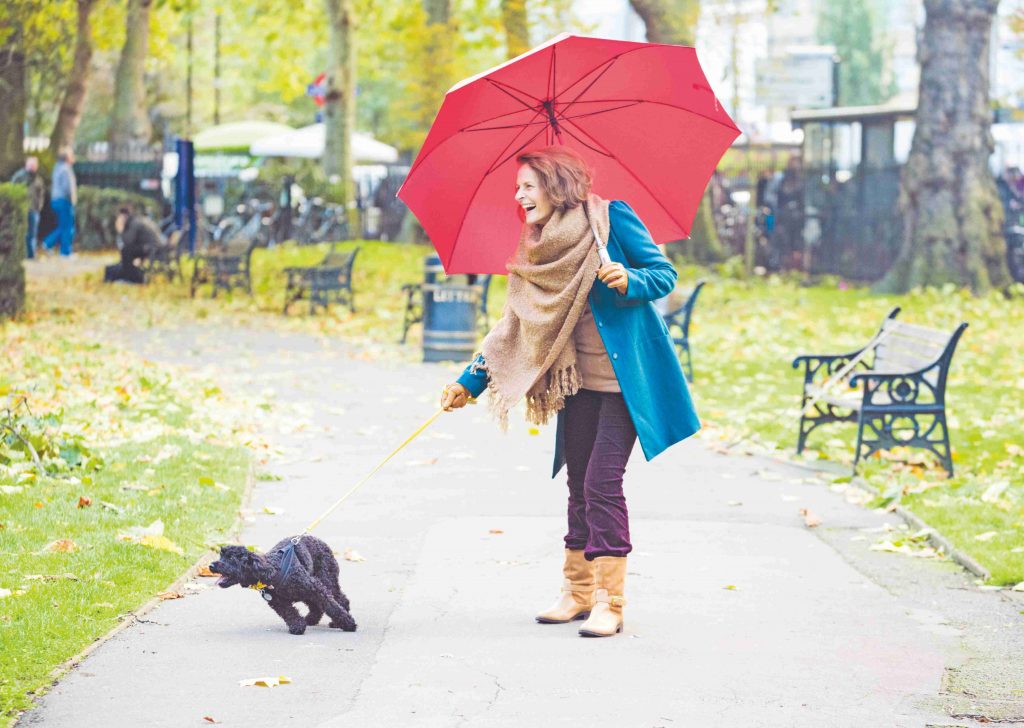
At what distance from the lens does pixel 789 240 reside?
92.2ft

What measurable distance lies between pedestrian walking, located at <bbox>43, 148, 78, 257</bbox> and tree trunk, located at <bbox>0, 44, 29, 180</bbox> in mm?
7363

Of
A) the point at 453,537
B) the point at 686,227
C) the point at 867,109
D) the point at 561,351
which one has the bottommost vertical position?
the point at 453,537

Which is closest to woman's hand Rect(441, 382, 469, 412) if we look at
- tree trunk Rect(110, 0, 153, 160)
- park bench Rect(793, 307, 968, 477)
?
park bench Rect(793, 307, 968, 477)

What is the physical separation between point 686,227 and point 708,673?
1.86 meters

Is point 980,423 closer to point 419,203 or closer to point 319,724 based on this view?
point 419,203

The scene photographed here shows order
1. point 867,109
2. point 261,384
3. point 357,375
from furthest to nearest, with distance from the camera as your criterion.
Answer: point 867,109
point 357,375
point 261,384

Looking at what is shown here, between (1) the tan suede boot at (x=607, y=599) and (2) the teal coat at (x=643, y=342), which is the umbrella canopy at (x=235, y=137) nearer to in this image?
(2) the teal coat at (x=643, y=342)

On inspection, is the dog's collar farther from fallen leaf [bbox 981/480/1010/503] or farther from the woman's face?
fallen leaf [bbox 981/480/1010/503]

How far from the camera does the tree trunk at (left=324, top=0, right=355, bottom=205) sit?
30969mm

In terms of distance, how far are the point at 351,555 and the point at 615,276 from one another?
2.27 meters

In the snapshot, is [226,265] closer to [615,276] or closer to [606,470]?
[606,470]

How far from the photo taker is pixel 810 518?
308 inches

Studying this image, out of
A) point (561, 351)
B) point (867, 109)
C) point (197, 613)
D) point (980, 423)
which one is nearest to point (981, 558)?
point (561, 351)

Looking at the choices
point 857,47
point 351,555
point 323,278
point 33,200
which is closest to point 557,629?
point 351,555
